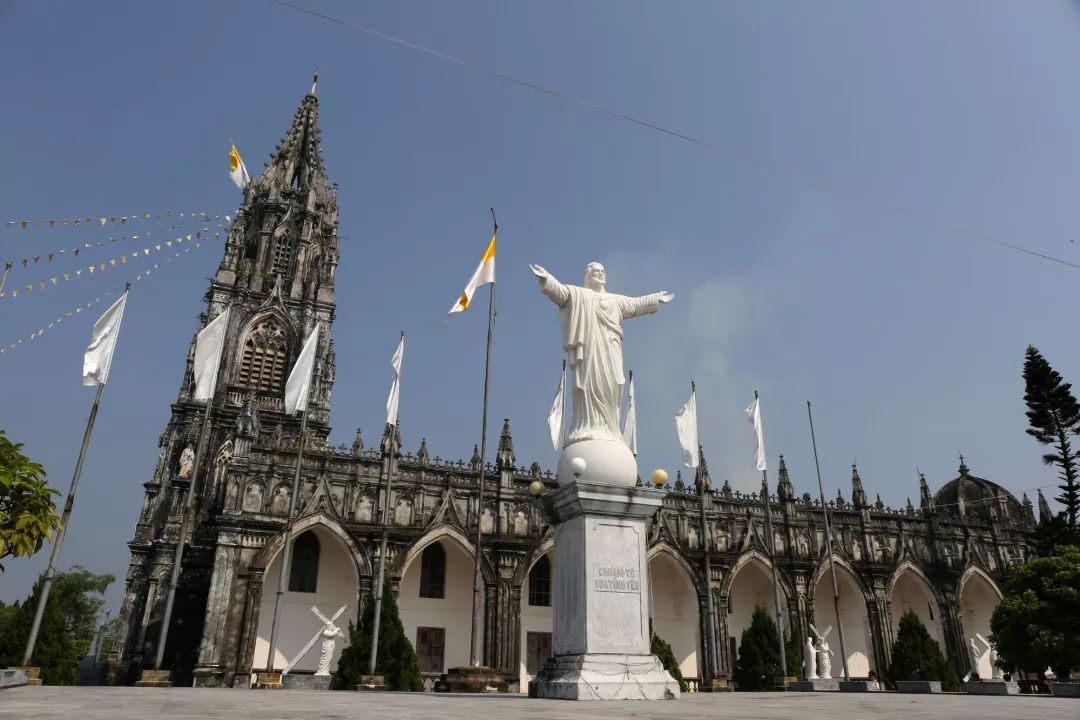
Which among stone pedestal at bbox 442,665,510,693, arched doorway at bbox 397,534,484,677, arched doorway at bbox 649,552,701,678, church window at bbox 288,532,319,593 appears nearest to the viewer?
stone pedestal at bbox 442,665,510,693

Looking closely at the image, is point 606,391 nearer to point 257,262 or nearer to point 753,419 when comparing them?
point 753,419

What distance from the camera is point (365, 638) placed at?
25.0 metres

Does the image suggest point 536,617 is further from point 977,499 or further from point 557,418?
point 977,499

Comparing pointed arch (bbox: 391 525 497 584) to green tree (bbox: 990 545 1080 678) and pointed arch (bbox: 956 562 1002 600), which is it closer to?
green tree (bbox: 990 545 1080 678)

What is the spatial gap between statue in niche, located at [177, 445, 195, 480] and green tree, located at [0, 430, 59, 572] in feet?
93.2

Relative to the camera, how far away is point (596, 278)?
470 inches

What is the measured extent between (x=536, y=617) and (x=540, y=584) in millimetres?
1580

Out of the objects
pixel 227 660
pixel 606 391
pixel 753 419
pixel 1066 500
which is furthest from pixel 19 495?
pixel 1066 500

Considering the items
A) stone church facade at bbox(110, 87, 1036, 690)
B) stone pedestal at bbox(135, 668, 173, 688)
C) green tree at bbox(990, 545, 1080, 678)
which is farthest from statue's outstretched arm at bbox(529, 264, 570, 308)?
green tree at bbox(990, 545, 1080, 678)

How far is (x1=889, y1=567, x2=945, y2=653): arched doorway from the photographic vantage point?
39.6 meters

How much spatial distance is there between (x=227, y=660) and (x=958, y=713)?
27.8 meters

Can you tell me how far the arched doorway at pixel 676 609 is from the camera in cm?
3541

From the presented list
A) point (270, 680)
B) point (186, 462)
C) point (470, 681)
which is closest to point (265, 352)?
point (186, 462)

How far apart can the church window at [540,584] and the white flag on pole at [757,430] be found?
1128 centimetres
